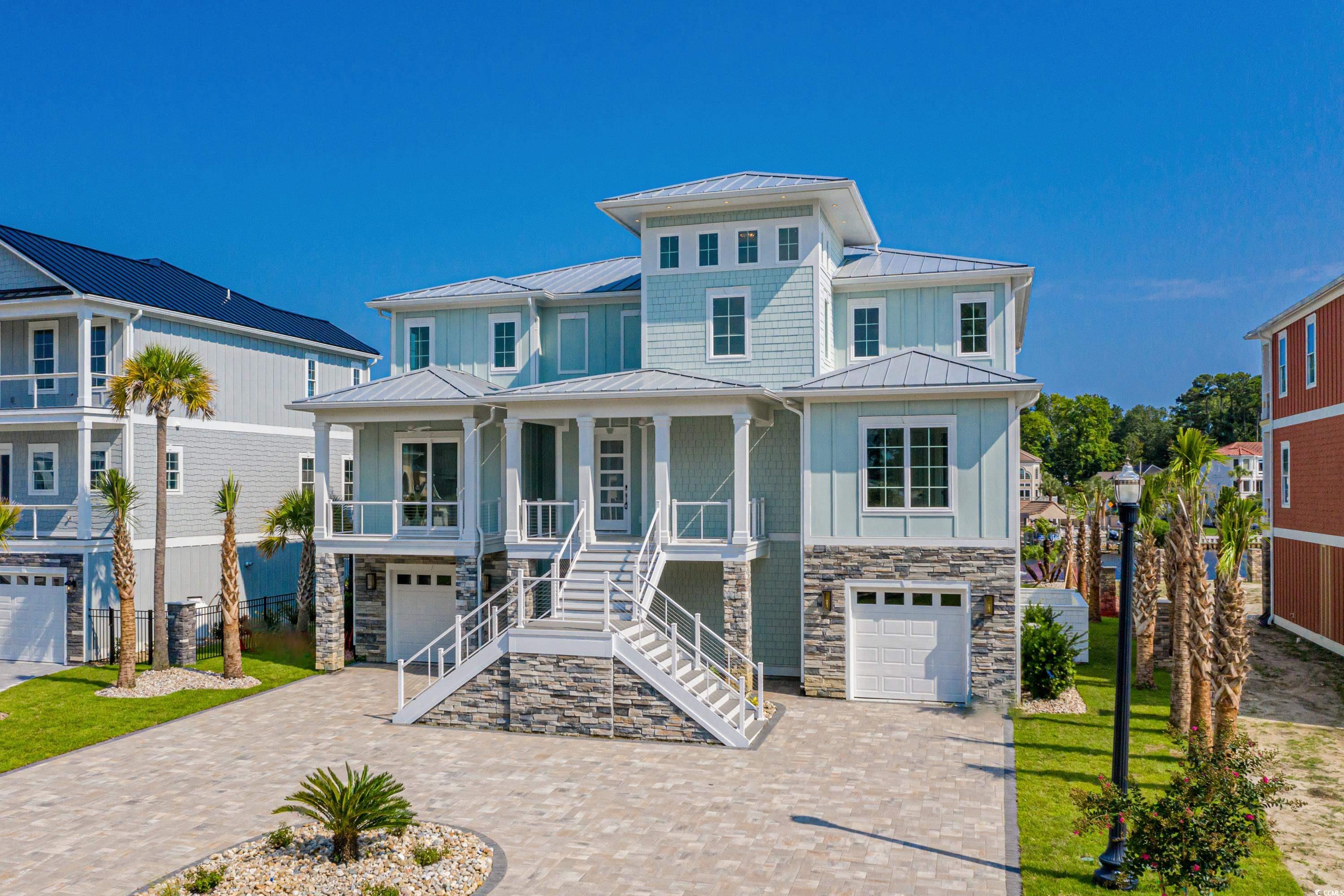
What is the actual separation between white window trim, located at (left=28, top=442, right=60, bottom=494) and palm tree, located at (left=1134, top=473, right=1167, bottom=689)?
83.4 ft

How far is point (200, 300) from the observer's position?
27188mm

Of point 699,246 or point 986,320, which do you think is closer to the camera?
point 986,320

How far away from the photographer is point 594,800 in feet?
42.1

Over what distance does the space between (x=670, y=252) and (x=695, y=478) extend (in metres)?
5.00

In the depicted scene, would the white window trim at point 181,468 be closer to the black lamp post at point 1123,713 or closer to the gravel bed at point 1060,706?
the gravel bed at point 1060,706

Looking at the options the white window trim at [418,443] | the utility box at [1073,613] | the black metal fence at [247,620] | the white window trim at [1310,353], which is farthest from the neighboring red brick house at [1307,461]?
the black metal fence at [247,620]

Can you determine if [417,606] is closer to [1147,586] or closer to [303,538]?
[303,538]

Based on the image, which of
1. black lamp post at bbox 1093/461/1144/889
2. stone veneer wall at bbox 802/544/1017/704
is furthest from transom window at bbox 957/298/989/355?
black lamp post at bbox 1093/461/1144/889

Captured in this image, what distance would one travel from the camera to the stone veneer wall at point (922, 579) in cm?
1766

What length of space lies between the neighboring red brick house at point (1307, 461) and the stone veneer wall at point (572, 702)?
1683 cm

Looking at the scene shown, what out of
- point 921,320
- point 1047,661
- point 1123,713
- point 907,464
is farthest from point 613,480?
point 1123,713

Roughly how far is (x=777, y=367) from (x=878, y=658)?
20.6ft

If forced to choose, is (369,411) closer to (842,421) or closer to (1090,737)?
(842,421)

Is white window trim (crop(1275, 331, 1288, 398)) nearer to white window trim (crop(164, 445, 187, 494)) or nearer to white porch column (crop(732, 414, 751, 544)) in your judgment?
white porch column (crop(732, 414, 751, 544))
